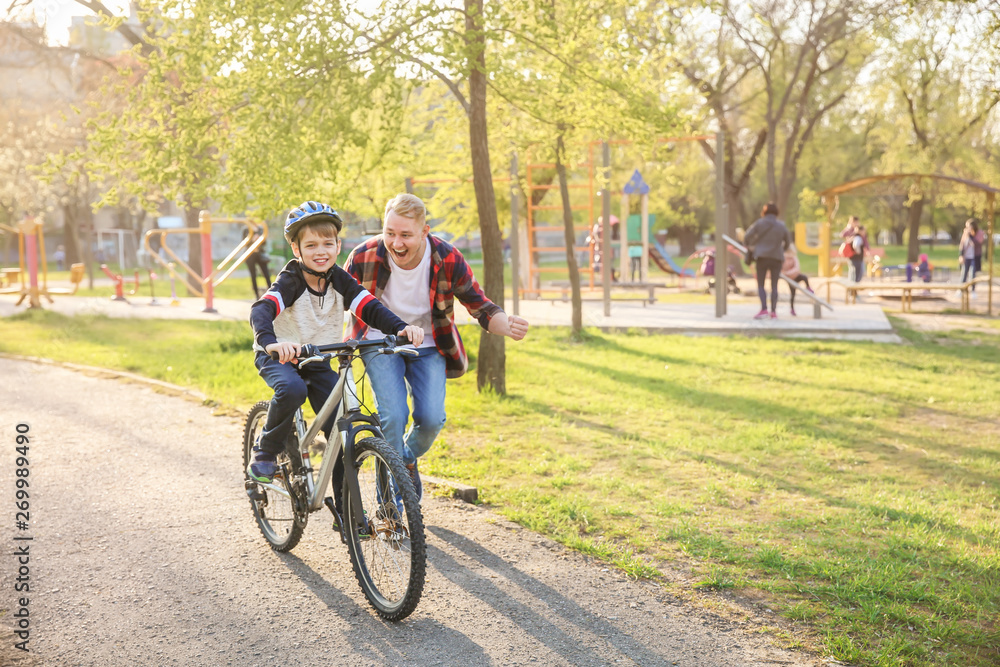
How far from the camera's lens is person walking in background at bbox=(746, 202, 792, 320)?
1505cm

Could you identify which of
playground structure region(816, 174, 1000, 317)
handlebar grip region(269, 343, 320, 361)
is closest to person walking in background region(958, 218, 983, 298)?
playground structure region(816, 174, 1000, 317)

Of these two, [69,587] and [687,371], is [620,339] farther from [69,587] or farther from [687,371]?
[69,587]

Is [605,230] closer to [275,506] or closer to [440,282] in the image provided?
[440,282]

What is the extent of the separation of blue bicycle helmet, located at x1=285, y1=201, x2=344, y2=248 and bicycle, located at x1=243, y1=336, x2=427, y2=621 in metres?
0.62

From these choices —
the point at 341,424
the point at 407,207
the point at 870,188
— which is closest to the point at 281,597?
the point at 341,424

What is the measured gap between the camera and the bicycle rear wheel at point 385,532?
12.3 feet

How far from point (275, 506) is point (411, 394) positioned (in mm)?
909

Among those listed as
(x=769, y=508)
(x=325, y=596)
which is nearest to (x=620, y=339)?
(x=769, y=508)

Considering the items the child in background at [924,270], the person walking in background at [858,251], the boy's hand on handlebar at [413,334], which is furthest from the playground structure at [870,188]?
the boy's hand on handlebar at [413,334]

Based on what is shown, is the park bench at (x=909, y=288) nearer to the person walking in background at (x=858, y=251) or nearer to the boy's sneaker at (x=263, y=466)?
the person walking in background at (x=858, y=251)

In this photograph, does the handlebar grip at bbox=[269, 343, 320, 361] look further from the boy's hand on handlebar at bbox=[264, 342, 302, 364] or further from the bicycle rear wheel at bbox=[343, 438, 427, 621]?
Result: the bicycle rear wheel at bbox=[343, 438, 427, 621]

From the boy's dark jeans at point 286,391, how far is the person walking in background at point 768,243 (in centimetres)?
1169

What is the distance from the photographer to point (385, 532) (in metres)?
4.00

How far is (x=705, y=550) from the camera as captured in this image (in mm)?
4773
